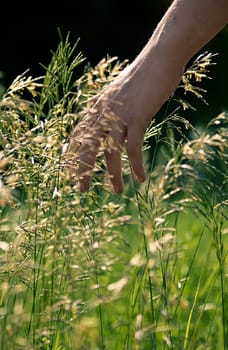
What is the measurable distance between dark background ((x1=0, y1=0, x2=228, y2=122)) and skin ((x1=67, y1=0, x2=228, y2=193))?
35.6 ft

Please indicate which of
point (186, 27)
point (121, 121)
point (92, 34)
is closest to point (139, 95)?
point (121, 121)

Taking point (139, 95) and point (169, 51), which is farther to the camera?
point (169, 51)

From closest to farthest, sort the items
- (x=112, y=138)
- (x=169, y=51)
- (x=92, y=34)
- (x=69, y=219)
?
(x=69, y=219), (x=112, y=138), (x=169, y=51), (x=92, y=34)

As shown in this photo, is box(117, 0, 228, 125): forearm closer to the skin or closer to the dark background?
the skin

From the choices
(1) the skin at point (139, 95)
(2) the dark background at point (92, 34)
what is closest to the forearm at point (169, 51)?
(1) the skin at point (139, 95)

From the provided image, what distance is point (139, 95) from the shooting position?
7.73 ft

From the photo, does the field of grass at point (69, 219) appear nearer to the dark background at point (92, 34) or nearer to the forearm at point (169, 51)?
the forearm at point (169, 51)

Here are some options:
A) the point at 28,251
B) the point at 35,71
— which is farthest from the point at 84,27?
the point at 28,251

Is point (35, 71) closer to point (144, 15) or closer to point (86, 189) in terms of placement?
point (144, 15)

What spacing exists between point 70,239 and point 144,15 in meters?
13.8

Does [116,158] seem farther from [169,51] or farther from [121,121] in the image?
[169,51]

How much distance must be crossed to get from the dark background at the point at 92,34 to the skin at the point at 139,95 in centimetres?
1086

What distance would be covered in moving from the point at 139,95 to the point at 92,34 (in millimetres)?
12732

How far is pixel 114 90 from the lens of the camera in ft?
7.84
